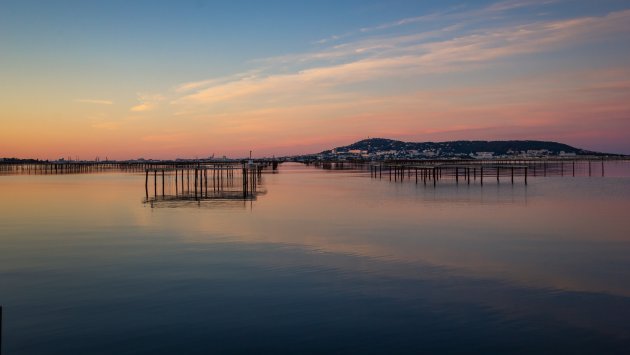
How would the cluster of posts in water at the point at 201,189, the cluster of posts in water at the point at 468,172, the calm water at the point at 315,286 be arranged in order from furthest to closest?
1. the cluster of posts in water at the point at 468,172
2. the cluster of posts in water at the point at 201,189
3. the calm water at the point at 315,286

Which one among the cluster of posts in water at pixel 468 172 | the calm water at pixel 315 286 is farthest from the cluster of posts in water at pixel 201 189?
the cluster of posts in water at pixel 468 172

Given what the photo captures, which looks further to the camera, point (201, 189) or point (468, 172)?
point (468, 172)

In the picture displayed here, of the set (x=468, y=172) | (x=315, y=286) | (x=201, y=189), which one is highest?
(x=468, y=172)

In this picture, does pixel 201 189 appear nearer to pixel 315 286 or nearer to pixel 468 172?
pixel 468 172

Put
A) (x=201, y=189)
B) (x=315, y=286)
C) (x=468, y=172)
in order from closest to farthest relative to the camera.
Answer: (x=315, y=286)
(x=201, y=189)
(x=468, y=172)

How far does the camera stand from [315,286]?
1280 centimetres

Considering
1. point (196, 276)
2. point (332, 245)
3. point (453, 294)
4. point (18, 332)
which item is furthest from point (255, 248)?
point (18, 332)

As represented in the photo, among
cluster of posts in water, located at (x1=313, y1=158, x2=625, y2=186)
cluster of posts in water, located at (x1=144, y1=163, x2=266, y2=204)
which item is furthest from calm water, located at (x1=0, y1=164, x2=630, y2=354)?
cluster of posts in water, located at (x1=313, y1=158, x2=625, y2=186)

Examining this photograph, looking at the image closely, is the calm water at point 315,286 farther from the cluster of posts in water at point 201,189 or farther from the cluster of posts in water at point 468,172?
the cluster of posts in water at point 468,172

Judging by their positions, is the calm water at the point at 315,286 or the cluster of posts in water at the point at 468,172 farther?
the cluster of posts in water at the point at 468,172

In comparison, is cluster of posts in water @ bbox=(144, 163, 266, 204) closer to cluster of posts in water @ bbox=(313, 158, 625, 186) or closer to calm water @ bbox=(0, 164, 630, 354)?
calm water @ bbox=(0, 164, 630, 354)

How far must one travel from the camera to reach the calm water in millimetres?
9258

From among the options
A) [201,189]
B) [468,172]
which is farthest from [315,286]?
[468,172]

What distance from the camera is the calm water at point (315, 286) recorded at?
926 centimetres
